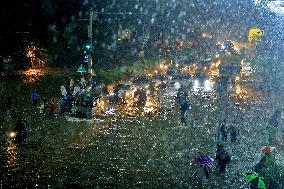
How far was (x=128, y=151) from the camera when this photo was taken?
17719 millimetres

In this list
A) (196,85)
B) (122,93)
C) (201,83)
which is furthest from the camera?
(201,83)

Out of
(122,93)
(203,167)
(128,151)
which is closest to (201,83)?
(122,93)

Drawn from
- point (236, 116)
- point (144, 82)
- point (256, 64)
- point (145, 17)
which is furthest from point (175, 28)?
point (236, 116)

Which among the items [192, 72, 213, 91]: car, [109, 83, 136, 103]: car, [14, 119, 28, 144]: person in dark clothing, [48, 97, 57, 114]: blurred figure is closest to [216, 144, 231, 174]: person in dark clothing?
[14, 119, 28, 144]: person in dark clothing

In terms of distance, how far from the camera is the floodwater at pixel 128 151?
14.6 metres

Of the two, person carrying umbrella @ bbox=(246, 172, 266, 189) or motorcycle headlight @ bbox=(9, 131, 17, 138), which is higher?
person carrying umbrella @ bbox=(246, 172, 266, 189)

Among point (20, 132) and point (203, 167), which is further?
point (20, 132)

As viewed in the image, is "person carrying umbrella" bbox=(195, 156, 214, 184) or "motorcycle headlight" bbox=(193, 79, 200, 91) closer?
"person carrying umbrella" bbox=(195, 156, 214, 184)

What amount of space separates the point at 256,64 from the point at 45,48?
23065 millimetres

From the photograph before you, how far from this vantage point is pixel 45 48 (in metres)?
46.6

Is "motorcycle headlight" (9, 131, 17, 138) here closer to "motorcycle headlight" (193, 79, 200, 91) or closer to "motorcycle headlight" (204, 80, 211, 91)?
"motorcycle headlight" (193, 79, 200, 91)

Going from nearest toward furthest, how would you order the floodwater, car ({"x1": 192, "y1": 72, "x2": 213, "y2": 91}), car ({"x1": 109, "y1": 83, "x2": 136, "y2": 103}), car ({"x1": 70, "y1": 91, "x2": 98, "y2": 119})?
the floodwater → car ({"x1": 70, "y1": 91, "x2": 98, "y2": 119}) → car ({"x1": 109, "y1": 83, "x2": 136, "y2": 103}) → car ({"x1": 192, "y1": 72, "x2": 213, "y2": 91})

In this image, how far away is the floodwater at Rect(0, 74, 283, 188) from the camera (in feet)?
47.9

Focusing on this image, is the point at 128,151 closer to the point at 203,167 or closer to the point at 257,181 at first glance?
the point at 203,167
